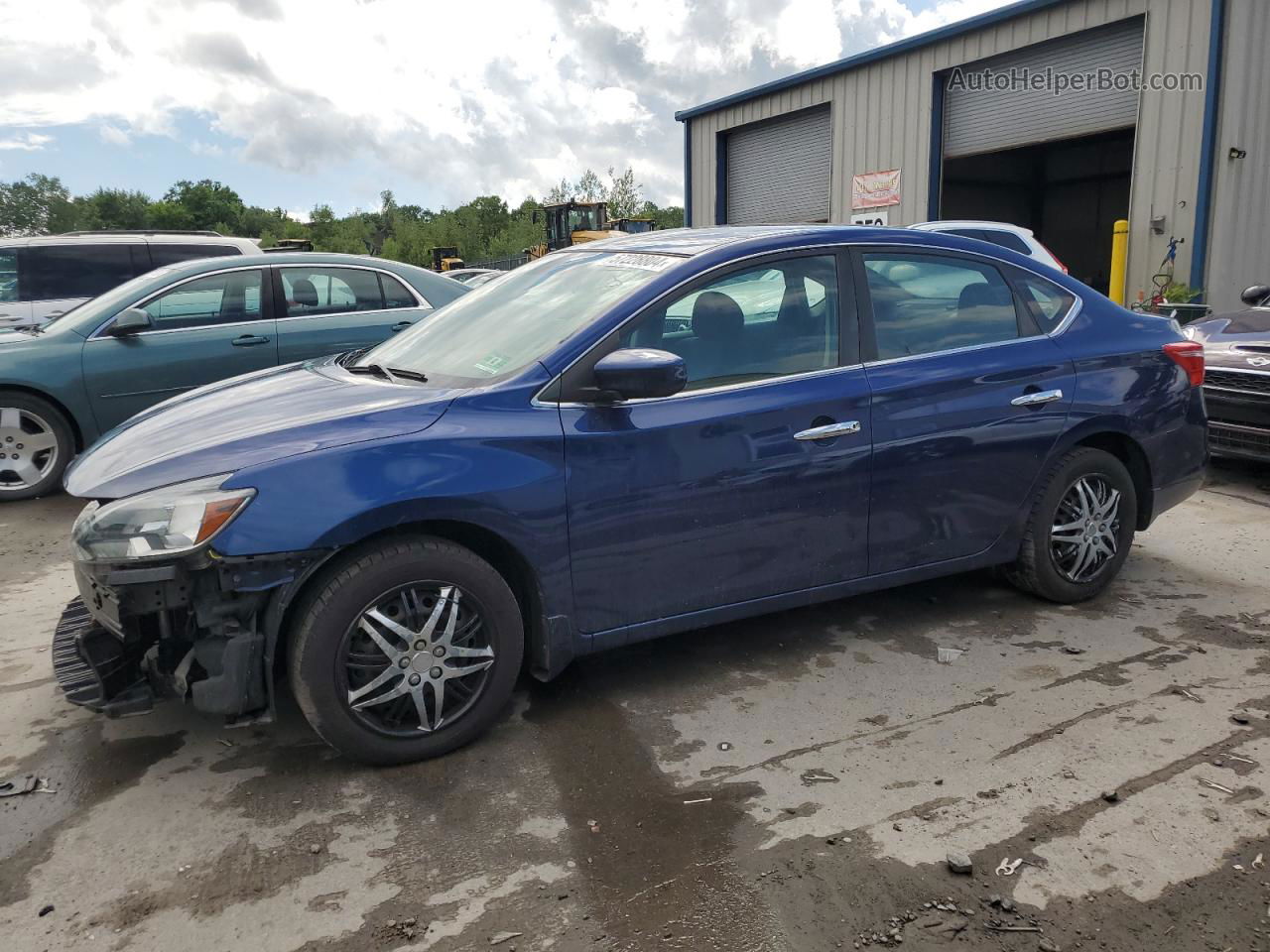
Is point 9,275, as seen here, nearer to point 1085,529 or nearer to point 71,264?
point 71,264

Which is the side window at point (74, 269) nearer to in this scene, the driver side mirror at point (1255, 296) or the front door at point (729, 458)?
the front door at point (729, 458)

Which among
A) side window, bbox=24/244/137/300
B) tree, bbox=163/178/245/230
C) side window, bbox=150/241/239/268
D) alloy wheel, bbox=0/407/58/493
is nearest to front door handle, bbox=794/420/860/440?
alloy wheel, bbox=0/407/58/493

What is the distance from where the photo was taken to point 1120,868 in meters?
2.62

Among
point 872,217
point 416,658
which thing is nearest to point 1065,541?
point 416,658

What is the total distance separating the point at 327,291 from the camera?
770 cm

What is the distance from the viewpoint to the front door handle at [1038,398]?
415cm

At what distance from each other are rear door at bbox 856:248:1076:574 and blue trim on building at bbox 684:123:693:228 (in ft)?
62.1

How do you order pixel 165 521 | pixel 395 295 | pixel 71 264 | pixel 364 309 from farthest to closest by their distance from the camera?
1. pixel 71 264
2. pixel 395 295
3. pixel 364 309
4. pixel 165 521

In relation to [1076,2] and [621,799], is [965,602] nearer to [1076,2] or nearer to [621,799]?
[621,799]

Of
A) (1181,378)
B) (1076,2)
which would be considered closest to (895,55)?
(1076,2)

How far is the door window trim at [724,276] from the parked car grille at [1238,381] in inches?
163

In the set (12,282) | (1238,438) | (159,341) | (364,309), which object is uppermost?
(12,282)

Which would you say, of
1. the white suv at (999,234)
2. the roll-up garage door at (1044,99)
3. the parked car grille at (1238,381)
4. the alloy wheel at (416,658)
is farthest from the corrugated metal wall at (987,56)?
the alloy wheel at (416,658)

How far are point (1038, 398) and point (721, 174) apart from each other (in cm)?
1860
